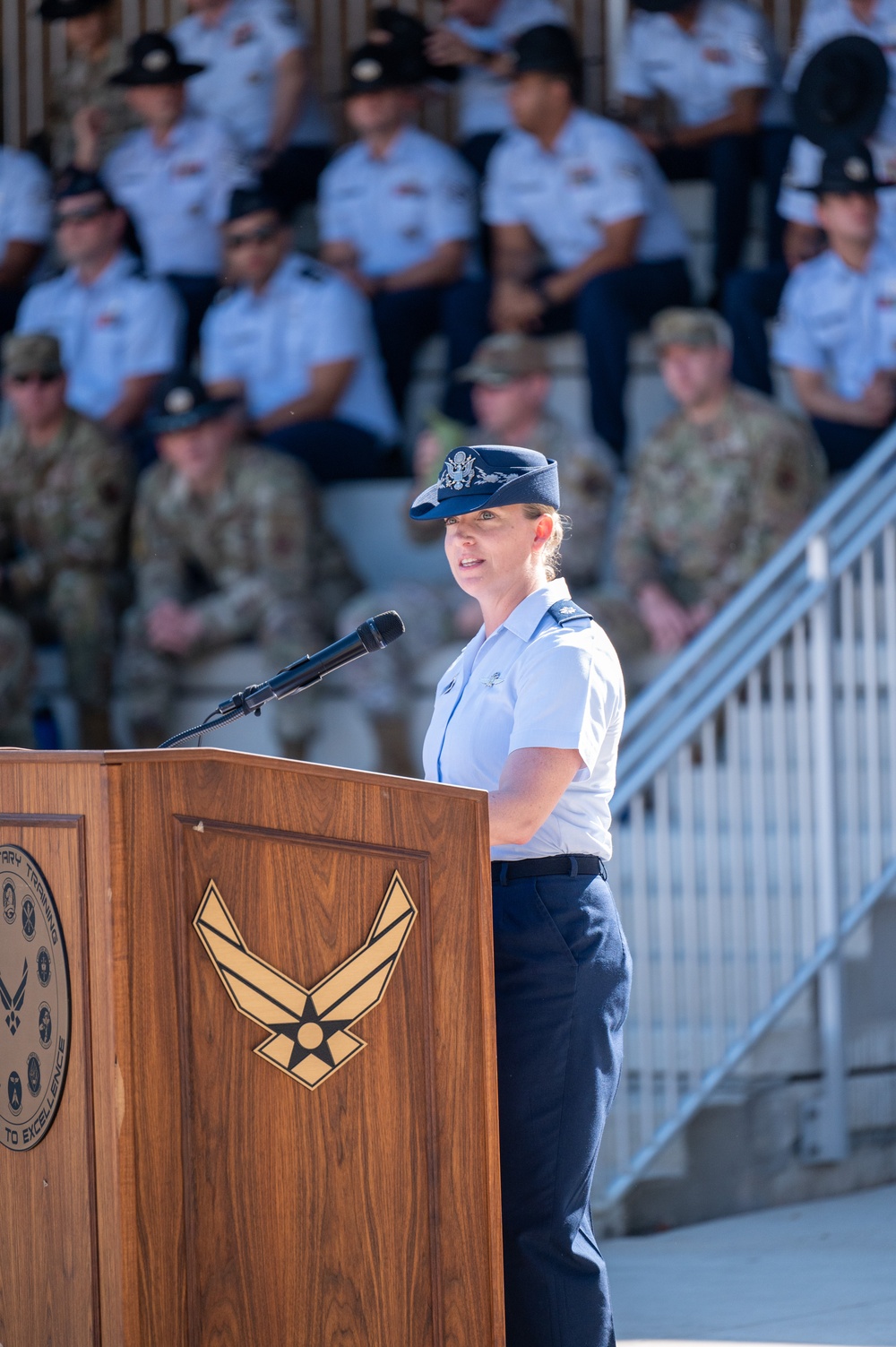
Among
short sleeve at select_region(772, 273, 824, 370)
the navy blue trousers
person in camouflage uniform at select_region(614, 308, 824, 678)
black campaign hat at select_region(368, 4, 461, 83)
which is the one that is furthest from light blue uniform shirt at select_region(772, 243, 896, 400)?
the navy blue trousers

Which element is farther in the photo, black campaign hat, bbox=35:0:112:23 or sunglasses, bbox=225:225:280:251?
black campaign hat, bbox=35:0:112:23

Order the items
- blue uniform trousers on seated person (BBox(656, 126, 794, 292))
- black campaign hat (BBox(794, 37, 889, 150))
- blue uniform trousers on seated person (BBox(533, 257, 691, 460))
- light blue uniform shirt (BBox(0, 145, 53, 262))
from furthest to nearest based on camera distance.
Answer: light blue uniform shirt (BBox(0, 145, 53, 262)) < blue uniform trousers on seated person (BBox(656, 126, 794, 292)) < blue uniform trousers on seated person (BBox(533, 257, 691, 460)) < black campaign hat (BBox(794, 37, 889, 150))

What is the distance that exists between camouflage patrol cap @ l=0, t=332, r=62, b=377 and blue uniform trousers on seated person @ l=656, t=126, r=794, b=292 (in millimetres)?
2295

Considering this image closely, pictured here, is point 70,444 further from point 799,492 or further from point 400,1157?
point 400,1157

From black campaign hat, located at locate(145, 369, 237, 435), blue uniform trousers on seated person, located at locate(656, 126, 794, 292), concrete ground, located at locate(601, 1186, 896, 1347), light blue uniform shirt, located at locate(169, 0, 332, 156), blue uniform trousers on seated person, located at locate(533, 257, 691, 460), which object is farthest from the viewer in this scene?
light blue uniform shirt, located at locate(169, 0, 332, 156)

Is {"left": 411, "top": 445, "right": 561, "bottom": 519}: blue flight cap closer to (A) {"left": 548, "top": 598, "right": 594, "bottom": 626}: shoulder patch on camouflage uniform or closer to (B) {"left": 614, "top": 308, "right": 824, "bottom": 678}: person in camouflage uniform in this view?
(A) {"left": 548, "top": 598, "right": 594, "bottom": 626}: shoulder patch on camouflage uniform

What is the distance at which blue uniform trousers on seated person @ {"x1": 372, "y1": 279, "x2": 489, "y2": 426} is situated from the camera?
5.68 m

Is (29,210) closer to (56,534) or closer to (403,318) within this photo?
(56,534)

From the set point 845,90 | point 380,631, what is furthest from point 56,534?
point 380,631

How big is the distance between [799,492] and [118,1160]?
3.44m

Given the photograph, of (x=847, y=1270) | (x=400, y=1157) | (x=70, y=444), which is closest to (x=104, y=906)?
(x=400, y=1157)

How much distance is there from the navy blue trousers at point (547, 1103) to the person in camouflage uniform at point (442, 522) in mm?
2903

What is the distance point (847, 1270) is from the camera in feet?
10.8

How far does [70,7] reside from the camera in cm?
713
